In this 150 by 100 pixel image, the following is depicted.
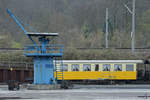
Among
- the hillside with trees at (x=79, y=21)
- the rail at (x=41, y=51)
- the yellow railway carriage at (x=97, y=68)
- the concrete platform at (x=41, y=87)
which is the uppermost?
the hillside with trees at (x=79, y=21)

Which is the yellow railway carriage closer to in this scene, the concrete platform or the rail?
the rail

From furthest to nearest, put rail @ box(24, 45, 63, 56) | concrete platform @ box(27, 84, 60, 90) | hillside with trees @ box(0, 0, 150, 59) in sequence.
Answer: hillside with trees @ box(0, 0, 150, 59) → rail @ box(24, 45, 63, 56) → concrete platform @ box(27, 84, 60, 90)

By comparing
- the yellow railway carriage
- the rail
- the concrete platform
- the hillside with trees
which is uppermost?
the hillside with trees

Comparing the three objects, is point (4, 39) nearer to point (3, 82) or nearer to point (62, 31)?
point (62, 31)

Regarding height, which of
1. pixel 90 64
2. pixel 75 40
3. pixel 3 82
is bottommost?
pixel 3 82

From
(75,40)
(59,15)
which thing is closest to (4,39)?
(75,40)

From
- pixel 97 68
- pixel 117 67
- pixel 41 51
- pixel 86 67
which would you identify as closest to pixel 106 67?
pixel 97 68

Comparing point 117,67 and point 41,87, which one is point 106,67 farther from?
point 41,87

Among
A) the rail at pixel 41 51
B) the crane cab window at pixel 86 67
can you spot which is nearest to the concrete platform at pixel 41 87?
the rail at pixel 41 51

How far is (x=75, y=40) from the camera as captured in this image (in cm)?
5503

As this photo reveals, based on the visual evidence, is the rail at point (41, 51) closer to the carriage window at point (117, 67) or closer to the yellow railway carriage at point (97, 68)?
the yellow railway carriage at point (97, 68)

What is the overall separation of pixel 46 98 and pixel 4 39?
115ft

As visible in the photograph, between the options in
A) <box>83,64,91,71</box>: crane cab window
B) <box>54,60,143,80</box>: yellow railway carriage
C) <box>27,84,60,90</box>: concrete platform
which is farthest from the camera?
<box>83,64,91,71</box>: crane cab window

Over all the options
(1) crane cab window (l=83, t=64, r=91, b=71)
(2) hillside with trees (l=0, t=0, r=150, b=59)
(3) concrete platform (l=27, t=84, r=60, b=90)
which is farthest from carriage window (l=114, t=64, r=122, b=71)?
(2) hillside with trees (l=0, t=0, r=150, b=59)
